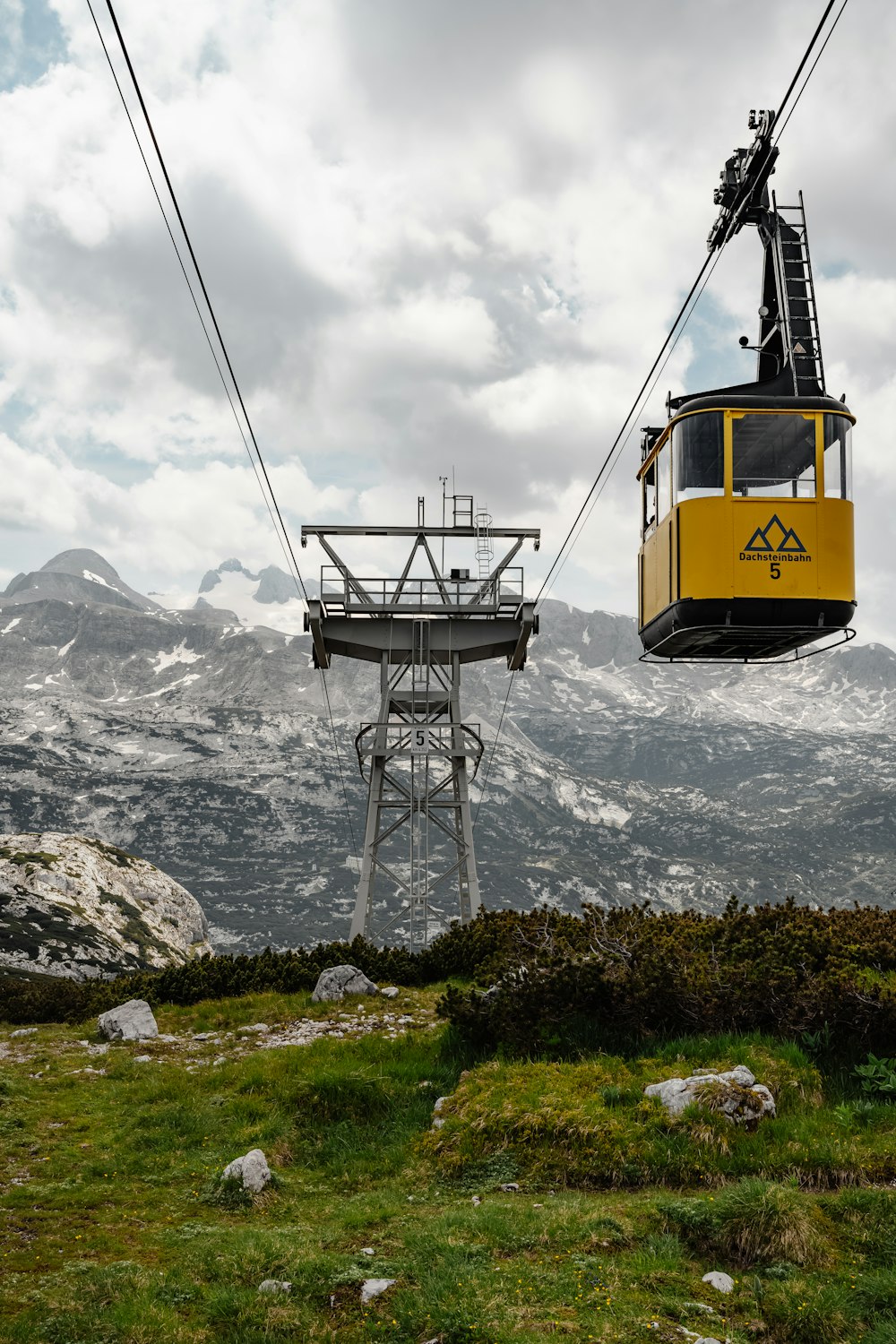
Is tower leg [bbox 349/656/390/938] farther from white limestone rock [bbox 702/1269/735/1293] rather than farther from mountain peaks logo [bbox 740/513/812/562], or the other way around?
white limestone rock [bbox 702/1269/735/1293]

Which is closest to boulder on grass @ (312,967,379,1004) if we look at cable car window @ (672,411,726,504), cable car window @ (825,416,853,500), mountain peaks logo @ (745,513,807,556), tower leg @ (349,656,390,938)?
tower leg @ (349,656,390,938)

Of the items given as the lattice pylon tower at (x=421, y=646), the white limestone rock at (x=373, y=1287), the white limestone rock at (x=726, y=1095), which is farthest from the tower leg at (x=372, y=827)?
the white limestone rock at (x=373, y=1287)

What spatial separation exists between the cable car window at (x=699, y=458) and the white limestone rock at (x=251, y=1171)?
11120 mm

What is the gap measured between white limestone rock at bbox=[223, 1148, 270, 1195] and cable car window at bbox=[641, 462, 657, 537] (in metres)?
11.9

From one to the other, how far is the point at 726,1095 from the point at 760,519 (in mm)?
8544

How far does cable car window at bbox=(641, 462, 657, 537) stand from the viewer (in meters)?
17.5

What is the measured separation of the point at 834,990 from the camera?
12609mm

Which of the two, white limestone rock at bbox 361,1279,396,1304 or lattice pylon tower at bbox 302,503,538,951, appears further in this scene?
lattice pylon tower at bbox 302,503,538,951

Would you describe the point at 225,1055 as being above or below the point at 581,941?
below

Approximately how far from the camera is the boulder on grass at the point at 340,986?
20016 millimetres

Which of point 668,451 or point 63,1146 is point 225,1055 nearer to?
point 63,1146

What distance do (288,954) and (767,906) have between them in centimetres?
1179

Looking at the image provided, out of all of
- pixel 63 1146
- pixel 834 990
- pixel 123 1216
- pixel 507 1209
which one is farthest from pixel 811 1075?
pixel 63 1146

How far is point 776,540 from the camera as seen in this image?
15242 millimetres
